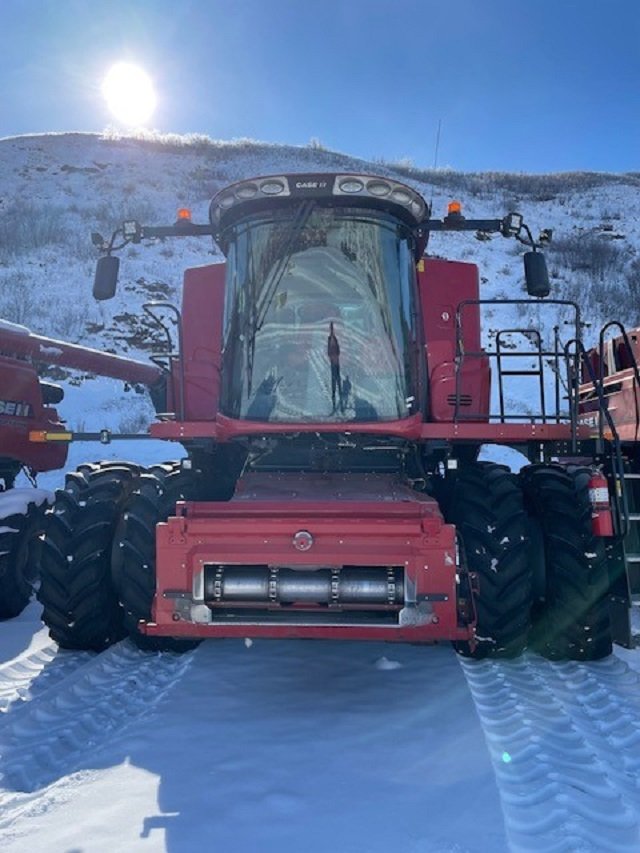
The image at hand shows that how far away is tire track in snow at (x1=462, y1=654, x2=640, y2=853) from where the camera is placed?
287cm

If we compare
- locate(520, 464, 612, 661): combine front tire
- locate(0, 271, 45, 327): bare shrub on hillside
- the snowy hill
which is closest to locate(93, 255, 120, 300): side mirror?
locate(520, 464, 612, 661): combine front tire

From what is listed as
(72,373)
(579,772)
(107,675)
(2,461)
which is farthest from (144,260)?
(579,772)

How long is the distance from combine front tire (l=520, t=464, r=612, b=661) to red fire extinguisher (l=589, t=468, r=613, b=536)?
0.13 metres

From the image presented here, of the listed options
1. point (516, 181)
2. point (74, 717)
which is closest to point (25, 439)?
point (74, 717)

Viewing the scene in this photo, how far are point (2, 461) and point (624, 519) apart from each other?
19.9 ft

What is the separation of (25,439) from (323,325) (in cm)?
422

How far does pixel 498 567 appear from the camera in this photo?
479cm

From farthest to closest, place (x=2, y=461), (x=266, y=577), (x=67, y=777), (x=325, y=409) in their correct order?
(x=2, y=461), (x=325, y=409), (x=266, y=577), (x=67, y=777)

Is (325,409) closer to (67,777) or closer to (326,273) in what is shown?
(326,273)

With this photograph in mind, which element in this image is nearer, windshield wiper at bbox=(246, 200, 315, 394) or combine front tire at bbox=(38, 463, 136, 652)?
combine front tire at bbox=(38, 463, 136, 652)

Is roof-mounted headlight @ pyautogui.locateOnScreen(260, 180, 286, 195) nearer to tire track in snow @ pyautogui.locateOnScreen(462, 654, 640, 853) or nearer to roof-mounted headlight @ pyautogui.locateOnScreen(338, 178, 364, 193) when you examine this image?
roof-mounted headlight @ pyautogui.locateOnScreen(338, 178, 364, 193)

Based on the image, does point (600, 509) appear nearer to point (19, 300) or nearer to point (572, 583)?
point (572, 583)

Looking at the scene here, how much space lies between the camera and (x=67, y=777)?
3318 millimetres

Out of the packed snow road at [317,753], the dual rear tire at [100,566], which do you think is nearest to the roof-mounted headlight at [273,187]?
the dual rear tire at [100,566]
